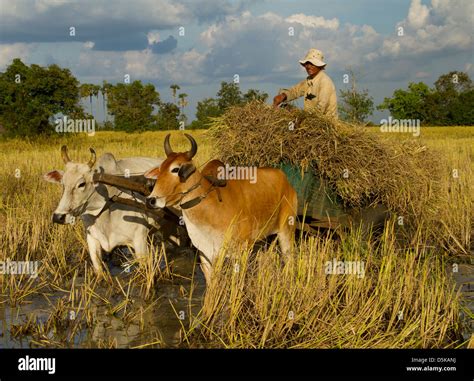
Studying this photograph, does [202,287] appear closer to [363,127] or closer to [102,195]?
[102,195]

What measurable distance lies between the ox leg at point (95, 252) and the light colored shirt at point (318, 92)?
110 inches

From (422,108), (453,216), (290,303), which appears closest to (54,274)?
(290,303)

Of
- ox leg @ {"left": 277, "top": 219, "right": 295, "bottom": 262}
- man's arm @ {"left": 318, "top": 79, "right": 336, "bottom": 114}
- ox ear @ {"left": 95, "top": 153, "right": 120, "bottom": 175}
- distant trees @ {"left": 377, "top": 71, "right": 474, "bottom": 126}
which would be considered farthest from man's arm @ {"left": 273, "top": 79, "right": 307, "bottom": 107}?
distant trees @ {"left": 377, "top": 71, "right": 474, "bottom": 126}

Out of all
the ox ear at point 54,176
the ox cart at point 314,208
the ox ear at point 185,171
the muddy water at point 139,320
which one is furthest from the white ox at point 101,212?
the ox ear at point 185,171

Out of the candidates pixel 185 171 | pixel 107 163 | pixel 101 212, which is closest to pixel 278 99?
pixel 107 163

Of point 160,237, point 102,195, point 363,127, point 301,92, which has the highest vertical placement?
point 301,92

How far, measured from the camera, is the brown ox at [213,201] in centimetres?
503

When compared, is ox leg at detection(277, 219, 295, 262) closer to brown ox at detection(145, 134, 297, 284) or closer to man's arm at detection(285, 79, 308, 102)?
brown ox at detection(145, 134, 297, 284)

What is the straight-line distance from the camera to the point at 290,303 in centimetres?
454

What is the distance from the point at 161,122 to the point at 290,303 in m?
35.1

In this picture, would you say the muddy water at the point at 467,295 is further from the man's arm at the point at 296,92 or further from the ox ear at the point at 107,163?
the ox ear at the point at 107,163

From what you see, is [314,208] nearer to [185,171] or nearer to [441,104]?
[185,171]

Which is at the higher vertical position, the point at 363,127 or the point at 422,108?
the point at 422,108

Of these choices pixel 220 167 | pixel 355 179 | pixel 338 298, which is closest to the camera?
pixel 338 298
